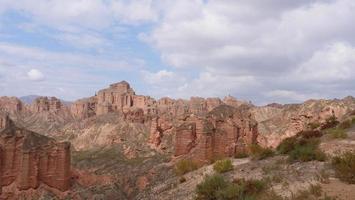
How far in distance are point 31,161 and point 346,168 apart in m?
36.6

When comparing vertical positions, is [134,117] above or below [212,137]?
above

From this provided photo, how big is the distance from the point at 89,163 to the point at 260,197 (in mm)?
67344

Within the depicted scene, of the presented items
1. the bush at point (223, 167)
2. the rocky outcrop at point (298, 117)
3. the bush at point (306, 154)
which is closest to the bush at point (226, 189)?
the bush at point (306, 154)

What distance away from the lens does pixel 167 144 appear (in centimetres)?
7812

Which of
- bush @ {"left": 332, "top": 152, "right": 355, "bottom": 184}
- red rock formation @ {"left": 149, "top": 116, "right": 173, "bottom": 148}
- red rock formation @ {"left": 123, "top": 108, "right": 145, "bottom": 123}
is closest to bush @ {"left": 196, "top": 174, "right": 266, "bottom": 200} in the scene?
bush @ {"left": 332, "top": 152, "right": 355, "bottom": 184}

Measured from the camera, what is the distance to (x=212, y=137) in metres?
45.1

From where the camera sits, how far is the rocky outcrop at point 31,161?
1828 inches

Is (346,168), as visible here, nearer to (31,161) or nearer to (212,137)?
(212,137)

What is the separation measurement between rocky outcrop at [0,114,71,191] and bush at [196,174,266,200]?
32.1 metres

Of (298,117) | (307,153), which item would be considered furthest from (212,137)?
(307,153)

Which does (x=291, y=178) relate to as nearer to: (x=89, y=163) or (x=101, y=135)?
(x=89, y=163)

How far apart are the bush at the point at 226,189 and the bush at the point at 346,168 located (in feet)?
9.24

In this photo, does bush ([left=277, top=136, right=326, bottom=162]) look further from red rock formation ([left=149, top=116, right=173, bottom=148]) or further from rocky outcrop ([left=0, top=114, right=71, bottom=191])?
red rock formation ([left=149, top=116, right=173, bottom=148])

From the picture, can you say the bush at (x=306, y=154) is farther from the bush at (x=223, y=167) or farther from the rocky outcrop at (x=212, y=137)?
the rocky outcrop at (x=212, y=137)
